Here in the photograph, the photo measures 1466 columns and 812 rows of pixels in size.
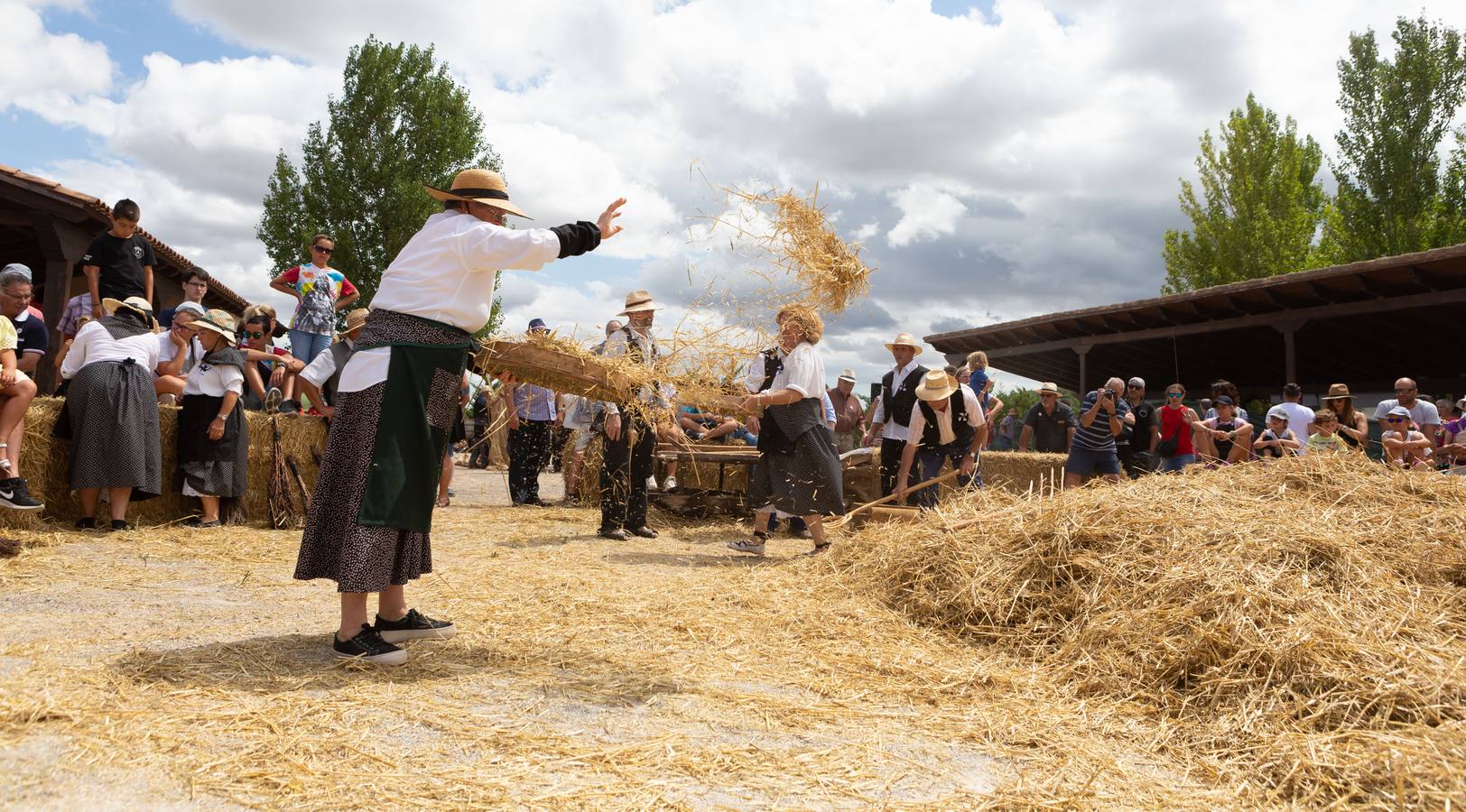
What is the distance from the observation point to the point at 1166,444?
9398 millimetres

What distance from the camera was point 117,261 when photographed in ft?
27.6

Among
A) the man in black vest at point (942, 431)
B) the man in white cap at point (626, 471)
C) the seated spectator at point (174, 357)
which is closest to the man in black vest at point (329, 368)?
the seated spectator at point (174, 357)

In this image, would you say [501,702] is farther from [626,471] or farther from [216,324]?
[216,324]

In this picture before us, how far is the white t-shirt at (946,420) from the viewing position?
727 centimetres

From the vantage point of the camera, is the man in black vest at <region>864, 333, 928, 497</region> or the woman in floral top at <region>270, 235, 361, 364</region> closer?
the man in black vest at <region>864, 333, 928, 497</region>

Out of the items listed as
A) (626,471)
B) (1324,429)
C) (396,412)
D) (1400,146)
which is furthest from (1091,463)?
(1400,146)

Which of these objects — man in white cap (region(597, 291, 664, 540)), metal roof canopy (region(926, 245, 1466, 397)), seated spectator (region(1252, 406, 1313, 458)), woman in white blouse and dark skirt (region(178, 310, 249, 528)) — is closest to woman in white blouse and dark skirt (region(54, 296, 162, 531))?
woman in white blouse and dark skirt (region(178, 310, 249, 528))

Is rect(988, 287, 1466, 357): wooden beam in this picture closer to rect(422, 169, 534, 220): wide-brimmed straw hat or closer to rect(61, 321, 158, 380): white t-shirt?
rect(422, 169, 534, 220): wide-brimmed straw hat

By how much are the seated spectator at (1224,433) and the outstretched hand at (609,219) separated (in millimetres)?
7156

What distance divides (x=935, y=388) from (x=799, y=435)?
1368 mm

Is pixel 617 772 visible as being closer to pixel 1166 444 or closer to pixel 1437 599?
pixel 1437 599

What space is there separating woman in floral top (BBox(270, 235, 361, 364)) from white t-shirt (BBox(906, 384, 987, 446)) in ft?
18.0

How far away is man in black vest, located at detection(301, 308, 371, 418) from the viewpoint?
275 inches

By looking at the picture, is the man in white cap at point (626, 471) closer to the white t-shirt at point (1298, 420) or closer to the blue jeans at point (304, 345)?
the blue jeans at point (304, 345)
